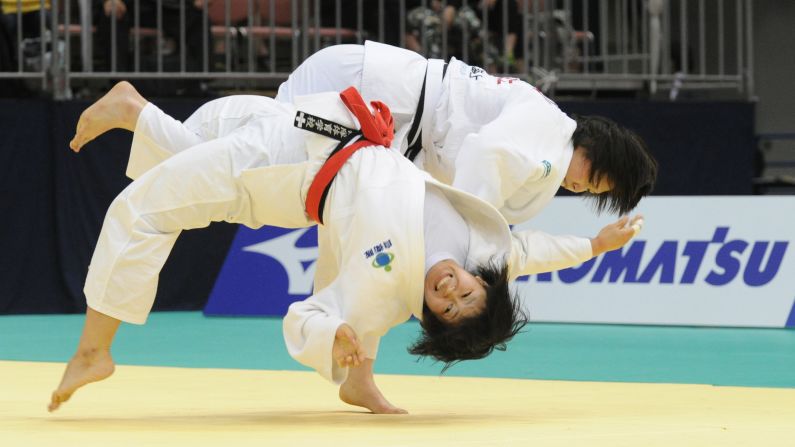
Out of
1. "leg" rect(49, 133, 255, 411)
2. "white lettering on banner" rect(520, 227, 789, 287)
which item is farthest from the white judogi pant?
"white lettering on banner" rect(520, 227, 789, 287)

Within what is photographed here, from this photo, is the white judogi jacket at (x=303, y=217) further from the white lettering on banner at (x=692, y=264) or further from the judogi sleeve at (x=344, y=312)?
the white lettering on banner at (x=692, y=264)

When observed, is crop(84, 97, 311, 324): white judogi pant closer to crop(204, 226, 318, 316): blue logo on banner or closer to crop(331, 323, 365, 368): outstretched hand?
crop(331, 323, 365, 368): outstretched hand

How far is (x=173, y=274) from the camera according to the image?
301 inches

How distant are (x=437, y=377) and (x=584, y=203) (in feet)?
7.75

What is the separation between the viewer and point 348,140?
342cm

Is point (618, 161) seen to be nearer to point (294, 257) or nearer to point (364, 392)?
point (364, 392)

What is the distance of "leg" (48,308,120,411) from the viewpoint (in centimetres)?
338

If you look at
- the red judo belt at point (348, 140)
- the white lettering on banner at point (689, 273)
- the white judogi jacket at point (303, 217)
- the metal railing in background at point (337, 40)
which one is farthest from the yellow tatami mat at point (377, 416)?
the metal railing in background at point (337, 40)

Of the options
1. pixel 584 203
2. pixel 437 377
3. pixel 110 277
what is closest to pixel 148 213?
pixel 110 277

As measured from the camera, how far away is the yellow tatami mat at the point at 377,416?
2.92 meters

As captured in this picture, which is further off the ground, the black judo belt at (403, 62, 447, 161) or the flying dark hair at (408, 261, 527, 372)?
the black judo belt at (403, 62, 447, 161)

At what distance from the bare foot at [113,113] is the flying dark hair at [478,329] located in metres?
1.06

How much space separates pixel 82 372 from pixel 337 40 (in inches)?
183

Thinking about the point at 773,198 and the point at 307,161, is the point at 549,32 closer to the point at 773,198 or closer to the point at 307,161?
the point at 773,198
